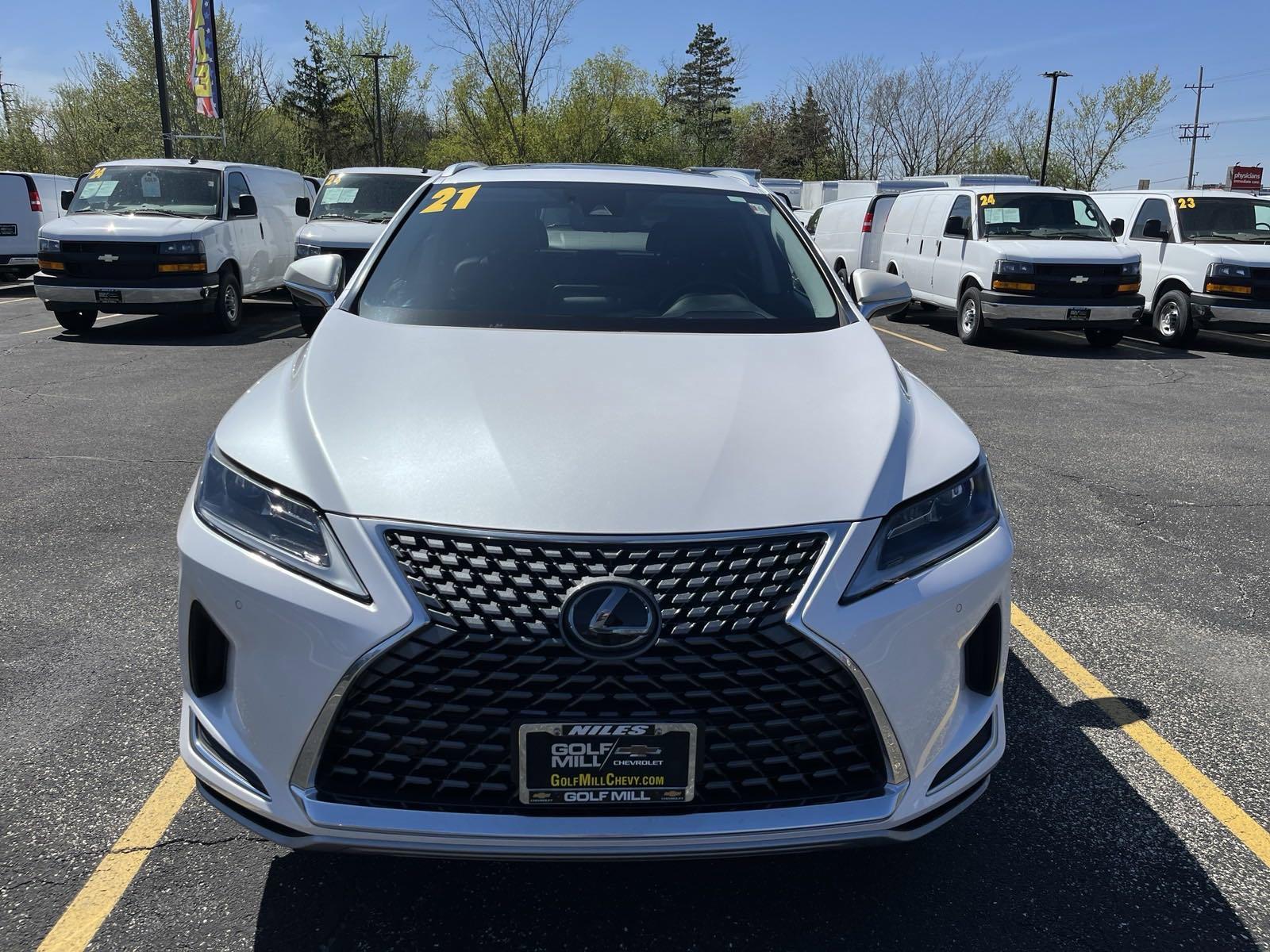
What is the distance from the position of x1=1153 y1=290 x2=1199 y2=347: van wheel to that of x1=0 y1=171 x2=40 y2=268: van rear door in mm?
18018

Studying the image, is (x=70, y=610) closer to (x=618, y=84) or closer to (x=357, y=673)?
(x=357, y=673)

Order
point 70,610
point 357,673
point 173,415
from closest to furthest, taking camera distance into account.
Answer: point 357,673
point 70,610
point 173,415

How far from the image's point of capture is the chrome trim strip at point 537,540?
6.22ft

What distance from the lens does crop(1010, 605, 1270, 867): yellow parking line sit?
269cm

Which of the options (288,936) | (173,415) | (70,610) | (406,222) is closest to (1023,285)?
(173,415)

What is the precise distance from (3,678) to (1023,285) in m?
11.6

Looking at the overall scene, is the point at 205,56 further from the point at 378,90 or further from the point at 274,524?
the point at 274,524

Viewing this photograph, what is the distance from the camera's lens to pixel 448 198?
3877mm

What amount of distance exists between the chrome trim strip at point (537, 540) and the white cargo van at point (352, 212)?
10933mm

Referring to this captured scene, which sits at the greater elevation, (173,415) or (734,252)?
(734,252)

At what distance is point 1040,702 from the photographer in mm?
3361

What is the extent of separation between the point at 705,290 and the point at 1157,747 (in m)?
2.02

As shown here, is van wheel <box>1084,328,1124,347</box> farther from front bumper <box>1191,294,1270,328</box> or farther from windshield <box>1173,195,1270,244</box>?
windshield <box>1173,195,1270,244</box>

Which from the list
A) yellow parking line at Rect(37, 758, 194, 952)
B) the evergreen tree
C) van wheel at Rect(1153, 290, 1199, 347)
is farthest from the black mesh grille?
the evergreen tree
